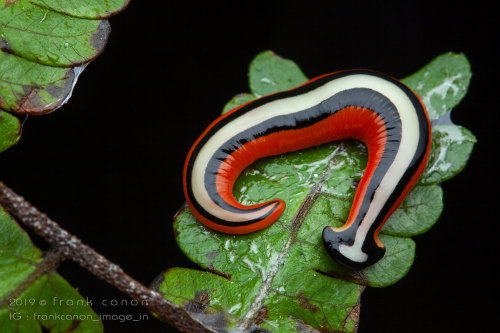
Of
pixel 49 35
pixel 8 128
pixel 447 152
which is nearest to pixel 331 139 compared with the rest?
pixel 447 152

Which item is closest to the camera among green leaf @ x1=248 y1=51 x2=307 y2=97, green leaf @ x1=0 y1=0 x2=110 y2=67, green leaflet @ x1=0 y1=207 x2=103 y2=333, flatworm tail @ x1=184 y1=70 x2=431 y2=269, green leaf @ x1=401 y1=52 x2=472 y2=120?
green leaflet @ x1=0 y1=207 x2=103 y2=333

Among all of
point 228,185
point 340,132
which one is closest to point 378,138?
point 340,132

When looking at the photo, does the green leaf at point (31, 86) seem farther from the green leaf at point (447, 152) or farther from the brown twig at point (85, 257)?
the green leaf at point (447, 152)

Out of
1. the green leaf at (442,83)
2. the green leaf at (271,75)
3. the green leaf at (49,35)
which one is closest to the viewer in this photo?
the green leaf at (49,35)

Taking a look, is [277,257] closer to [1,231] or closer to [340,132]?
[340,132]

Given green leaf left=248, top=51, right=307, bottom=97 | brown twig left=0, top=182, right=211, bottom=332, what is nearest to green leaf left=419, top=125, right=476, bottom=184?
green leaf left=248, top=51, right=307, bottom=97

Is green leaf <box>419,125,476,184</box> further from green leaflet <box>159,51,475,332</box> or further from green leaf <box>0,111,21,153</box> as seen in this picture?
green leaf <box>0,111,21,153</box>

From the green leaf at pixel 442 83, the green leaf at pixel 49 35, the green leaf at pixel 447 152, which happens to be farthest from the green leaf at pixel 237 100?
the green leaf at pixel 447 152
